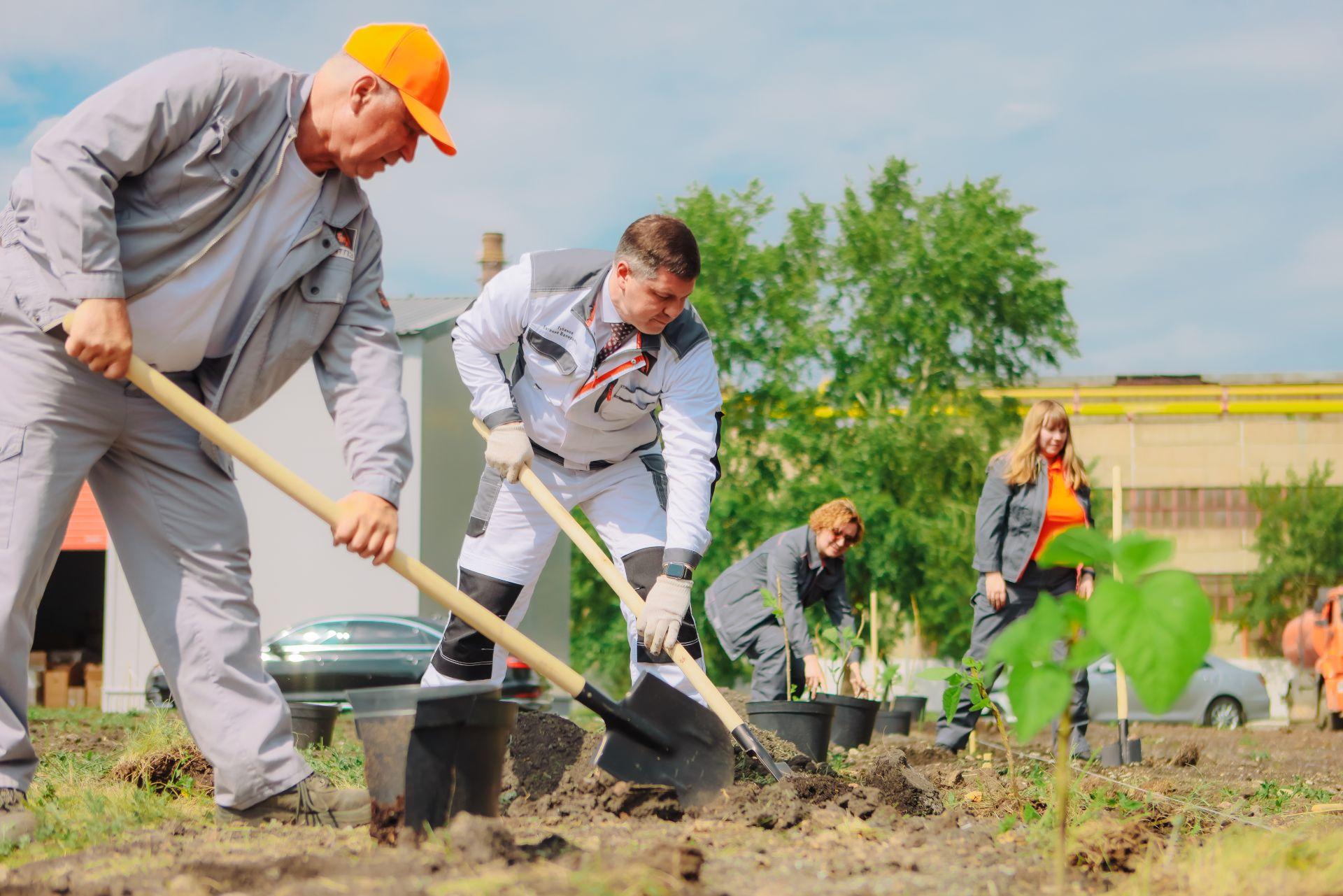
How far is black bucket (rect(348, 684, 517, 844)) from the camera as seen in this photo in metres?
2.45

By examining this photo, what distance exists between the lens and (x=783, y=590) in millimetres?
6883

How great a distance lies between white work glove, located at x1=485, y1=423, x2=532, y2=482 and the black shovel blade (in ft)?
3.39

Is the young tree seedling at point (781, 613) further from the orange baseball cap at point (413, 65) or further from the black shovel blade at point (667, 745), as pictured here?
the orange baseball cap at point (413, 65)

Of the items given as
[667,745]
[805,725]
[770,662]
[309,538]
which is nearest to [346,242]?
[667,745]

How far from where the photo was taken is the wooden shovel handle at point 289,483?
283 cm

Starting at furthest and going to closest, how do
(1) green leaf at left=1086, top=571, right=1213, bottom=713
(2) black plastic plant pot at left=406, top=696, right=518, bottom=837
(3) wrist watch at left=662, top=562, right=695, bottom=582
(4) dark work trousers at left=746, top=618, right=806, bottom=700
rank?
(4) dark work trousers at left=746, top=618, right=806, bottom=700
(3) wrist watch at left=662, top=562, right=695, bottom=582
(2) black plastic plant pot at left=406, top=696, right=518, bottom=837
(1) green leaf at left=1086, top=571, right=1213, bottom=713

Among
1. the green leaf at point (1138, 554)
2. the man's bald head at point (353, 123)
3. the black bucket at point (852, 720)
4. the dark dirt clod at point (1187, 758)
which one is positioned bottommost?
the dark dirt clod at point (1187, 758)

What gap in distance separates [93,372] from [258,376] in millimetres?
407

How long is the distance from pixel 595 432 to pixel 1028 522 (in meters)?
3.08

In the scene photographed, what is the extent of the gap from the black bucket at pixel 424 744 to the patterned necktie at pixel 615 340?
1.62 meters

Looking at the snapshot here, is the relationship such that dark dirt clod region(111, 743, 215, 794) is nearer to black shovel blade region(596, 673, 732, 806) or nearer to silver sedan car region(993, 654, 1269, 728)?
black shovel blade region(596, 673, 732, 806)

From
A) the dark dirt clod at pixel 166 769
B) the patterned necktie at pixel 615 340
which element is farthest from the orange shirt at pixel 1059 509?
the dark dirt clod at pixel 166 769

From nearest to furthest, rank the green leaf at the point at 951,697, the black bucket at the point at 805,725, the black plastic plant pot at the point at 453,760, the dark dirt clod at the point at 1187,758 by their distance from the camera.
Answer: the black plastic plant pot at the point at 453,760 < the green leaf at the point at 951,697 < the black bucket at the point at 805,725 < the dark dirt clod at the point at 1187,758

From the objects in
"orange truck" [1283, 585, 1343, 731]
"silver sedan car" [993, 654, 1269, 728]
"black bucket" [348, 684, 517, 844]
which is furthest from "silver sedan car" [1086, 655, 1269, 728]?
"black bucket" [348, 684, 517, 844]
